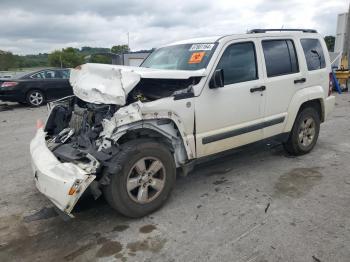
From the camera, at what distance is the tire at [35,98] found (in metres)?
12.5

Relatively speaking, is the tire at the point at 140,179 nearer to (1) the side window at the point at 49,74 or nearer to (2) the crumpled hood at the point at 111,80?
(2) the crumpled hood at the point at 111,80

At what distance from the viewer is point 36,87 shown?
1266 centimetres

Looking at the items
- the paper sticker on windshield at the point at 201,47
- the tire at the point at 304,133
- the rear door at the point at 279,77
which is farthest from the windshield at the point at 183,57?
the tire at the point at 304,133

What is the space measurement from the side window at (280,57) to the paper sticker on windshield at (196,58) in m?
1.01

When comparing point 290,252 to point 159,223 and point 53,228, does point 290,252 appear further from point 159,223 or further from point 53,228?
point 53,228

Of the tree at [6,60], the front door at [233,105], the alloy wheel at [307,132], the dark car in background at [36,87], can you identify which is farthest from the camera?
the tree at [6,60]

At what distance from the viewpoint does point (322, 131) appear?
7129 millimetres

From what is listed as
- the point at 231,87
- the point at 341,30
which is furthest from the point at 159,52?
the point at 341,30

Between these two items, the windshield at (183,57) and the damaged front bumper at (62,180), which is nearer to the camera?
the damaged front bumper at (62,180)

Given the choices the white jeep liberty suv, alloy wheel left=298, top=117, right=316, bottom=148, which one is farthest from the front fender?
alloy wheel left=298, top=117, right=316, bottom=148

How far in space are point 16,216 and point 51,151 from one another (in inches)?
31.8

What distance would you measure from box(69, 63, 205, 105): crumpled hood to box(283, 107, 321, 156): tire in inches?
85.1

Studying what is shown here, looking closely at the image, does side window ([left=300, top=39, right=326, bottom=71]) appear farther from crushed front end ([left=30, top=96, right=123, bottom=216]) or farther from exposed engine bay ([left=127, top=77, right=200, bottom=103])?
crushed front end ([left=30, top=96, right=123, bottom=216])

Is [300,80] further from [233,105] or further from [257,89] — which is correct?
[233,105]
